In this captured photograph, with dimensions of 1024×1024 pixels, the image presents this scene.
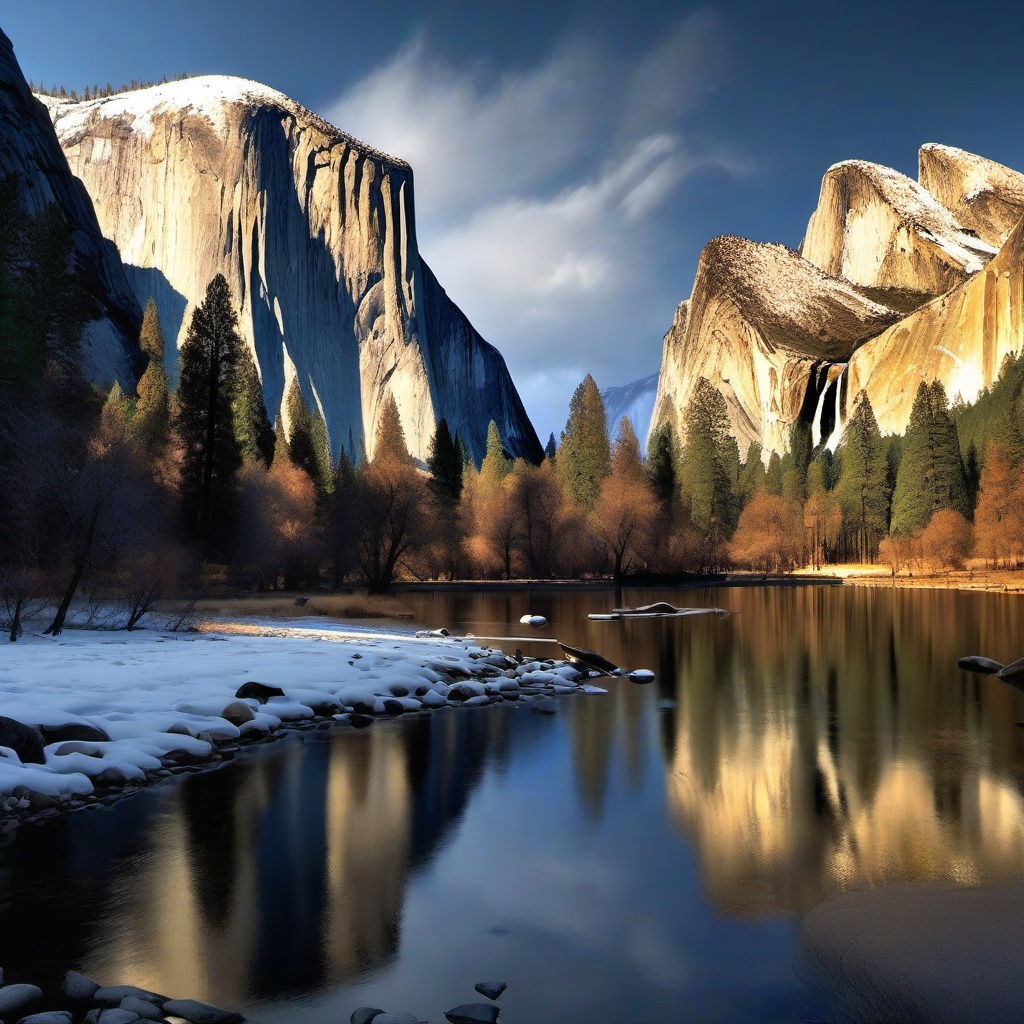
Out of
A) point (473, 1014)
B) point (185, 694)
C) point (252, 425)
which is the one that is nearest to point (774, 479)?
point (252, 425)

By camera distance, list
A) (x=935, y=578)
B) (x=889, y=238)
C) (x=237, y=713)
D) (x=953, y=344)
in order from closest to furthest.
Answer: (x=237, y=713), (x=935, y=578), (x=953, y=344), (x=889, y=238)

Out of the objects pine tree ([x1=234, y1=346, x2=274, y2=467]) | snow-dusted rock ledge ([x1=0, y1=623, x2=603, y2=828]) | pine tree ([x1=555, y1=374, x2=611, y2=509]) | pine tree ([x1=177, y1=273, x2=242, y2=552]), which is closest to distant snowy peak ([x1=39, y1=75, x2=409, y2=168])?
pine tree ([x1=555, y1=374, x2=611, y2=509])

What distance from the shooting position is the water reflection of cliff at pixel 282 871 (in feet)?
16.3

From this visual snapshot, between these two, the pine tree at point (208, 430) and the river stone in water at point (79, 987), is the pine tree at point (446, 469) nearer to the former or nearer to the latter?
the pine tree at point (208, 430)

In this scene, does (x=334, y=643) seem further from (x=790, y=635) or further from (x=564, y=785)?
(x=790, y=635)

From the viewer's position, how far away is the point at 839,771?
389 inches

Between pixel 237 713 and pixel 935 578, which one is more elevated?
pixel 935 578

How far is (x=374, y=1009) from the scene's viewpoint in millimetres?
4406

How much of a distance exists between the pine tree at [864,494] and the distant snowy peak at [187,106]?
78071 mm

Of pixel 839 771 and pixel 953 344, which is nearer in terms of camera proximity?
pixel 839 771

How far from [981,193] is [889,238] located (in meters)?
37.8

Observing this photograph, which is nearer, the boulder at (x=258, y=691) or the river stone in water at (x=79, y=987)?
the river stone in water at (x=79, y=987)

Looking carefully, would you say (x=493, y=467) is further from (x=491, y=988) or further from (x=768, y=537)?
(x=491, y=988)

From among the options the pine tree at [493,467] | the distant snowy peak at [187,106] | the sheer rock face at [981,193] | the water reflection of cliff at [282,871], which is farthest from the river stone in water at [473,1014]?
the sheer rock face at [981,193]
